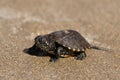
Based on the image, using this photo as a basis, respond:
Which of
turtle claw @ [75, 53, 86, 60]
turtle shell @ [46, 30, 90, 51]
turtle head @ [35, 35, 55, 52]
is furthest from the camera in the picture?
turtle claw @ [75, 53, 86, 60]

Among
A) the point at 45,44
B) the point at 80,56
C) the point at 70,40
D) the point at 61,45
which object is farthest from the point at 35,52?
the point at 80,56

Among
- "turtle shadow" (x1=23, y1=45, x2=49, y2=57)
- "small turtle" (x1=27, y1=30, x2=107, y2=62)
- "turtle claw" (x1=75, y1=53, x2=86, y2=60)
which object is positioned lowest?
"turtle claw" (x1=75, y1=53, x2=86, y2=60)

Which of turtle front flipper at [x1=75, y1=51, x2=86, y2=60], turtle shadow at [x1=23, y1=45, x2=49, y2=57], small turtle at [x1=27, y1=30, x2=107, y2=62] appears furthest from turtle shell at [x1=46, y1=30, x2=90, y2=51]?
turtle shadow at [x1=23, y1=45, x2=49, y2=57]

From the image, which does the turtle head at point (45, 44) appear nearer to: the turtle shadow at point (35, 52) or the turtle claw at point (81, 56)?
the turtle shadow at point (35, 52)

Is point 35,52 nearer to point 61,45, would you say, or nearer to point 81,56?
point 61,45

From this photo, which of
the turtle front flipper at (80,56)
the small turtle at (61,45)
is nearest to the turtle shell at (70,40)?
the small turtle at (61,45)

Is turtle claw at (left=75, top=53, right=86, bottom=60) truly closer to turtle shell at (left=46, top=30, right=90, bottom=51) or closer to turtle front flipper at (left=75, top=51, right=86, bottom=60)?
turtle front flipper at (left=75, top=51, right=86, bottom=60)

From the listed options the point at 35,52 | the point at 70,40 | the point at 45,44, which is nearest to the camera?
the point at 45,44

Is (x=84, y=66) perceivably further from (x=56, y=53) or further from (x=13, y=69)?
(x=13, y=69)
